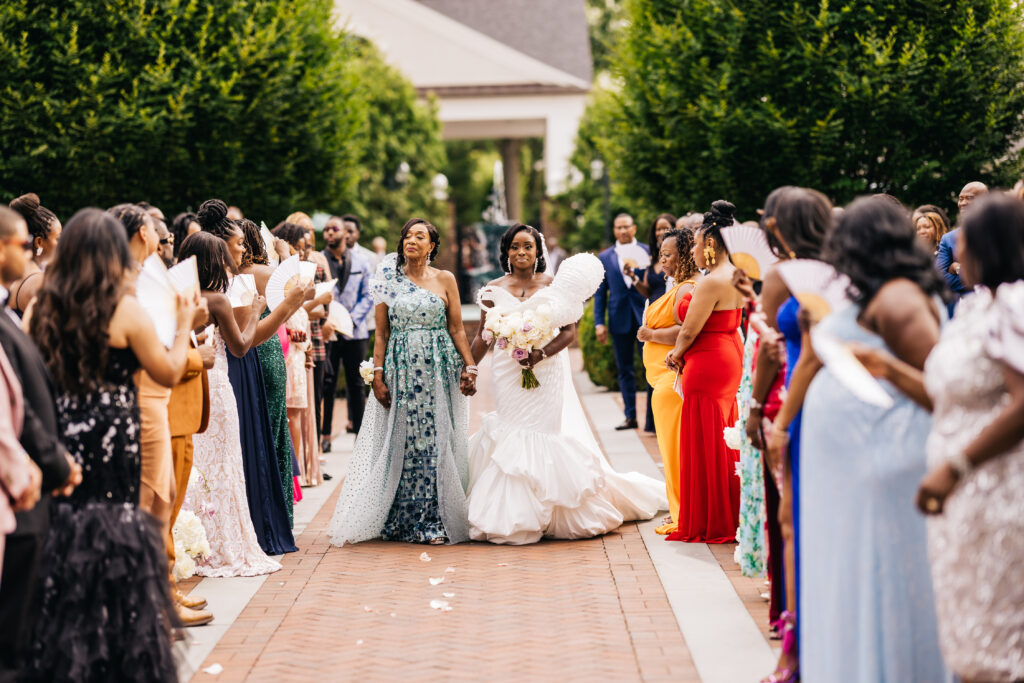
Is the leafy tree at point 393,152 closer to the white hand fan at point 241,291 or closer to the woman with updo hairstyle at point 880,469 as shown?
the white hand fan at point 241,291

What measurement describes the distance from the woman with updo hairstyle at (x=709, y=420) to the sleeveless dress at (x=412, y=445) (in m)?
1.67

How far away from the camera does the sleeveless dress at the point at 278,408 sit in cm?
889

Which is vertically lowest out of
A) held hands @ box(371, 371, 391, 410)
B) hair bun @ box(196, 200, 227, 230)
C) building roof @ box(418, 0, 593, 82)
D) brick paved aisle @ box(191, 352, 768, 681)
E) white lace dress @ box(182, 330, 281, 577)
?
brick paved aisle @ box(191, 352, 768, 681)

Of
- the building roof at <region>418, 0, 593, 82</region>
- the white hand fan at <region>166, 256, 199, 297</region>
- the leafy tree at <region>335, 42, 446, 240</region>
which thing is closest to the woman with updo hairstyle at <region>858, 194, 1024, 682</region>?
the white hand fan at <region>166, 256, 199, 297</region>

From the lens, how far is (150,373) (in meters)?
5.10

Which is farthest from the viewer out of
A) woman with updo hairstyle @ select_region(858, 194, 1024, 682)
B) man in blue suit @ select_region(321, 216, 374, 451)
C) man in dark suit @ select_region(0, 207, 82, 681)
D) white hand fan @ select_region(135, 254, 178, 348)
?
man in blue suit @ select_region(321, 216, 374, 451)

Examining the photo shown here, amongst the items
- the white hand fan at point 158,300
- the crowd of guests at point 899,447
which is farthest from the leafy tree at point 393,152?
the crowd of guests at point 899,447

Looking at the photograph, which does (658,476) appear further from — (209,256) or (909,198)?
(909,198)

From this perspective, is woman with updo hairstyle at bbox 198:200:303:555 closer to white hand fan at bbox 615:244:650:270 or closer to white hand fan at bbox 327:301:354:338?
white hand fan at bbox 327:301:354:338

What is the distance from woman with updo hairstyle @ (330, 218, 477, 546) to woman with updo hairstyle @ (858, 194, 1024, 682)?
197 inches

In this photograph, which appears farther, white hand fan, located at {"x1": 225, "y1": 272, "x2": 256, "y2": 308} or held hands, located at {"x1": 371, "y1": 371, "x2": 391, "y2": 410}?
held hands, located at {"x1": 371, "y1": 371, "x2": 391, "y2": 410}

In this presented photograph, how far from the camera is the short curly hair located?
8.92 metres

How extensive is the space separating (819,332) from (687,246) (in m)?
4.46

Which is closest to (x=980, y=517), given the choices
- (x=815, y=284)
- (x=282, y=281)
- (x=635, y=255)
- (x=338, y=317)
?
(x=815, y=284)
